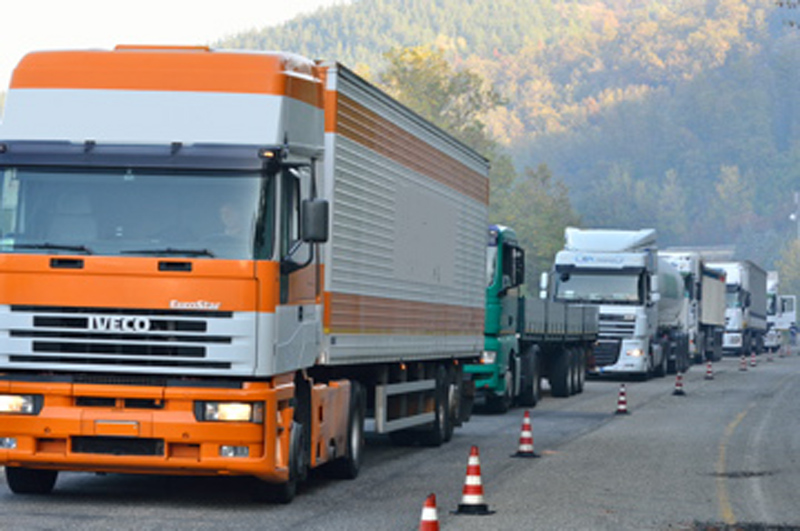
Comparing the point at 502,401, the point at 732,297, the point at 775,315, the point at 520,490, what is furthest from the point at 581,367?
the point at 775,315

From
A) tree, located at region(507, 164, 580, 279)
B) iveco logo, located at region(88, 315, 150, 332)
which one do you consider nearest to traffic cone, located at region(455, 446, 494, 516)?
iveco logo, located at region(88, 315, 150, 332)

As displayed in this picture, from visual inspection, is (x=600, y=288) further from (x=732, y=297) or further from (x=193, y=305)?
(x=732, y=297)

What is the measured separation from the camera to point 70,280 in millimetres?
12109

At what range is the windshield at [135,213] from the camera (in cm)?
1220

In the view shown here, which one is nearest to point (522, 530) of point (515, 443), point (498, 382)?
point (515, 443)

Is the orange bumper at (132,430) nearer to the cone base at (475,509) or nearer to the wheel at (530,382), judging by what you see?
the cone base at (475,509)

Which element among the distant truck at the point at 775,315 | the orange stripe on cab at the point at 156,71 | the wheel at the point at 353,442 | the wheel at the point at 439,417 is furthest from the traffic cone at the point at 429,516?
the distant truck at the point at 775,315

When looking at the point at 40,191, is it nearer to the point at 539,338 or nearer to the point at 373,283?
the point at 373,283

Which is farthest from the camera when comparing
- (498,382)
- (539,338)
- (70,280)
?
(539,338)

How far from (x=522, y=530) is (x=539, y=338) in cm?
1904

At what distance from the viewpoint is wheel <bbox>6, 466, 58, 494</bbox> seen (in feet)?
45.0

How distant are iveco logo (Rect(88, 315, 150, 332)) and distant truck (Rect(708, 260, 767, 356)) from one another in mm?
58369

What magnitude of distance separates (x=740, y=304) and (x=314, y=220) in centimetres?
6178

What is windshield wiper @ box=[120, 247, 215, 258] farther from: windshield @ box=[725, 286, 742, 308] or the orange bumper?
windshield @ box=[725, 286, 742, 308]
